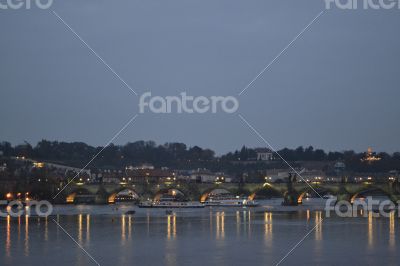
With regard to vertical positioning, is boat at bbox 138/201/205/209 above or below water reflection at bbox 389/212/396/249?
below

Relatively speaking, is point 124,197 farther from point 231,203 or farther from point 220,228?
point 220,228

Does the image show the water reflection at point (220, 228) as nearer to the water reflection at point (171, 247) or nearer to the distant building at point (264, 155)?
the water reflection at point (171, 247)

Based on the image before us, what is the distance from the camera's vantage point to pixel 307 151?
623 ft

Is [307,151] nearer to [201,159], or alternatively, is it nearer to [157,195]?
[201,159]

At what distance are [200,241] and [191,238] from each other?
1.54 meters

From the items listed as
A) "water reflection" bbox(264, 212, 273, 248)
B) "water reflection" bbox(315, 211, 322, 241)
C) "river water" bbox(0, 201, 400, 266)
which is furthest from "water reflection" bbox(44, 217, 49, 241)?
"water reflection" bbox(315, 211, 322, 241)

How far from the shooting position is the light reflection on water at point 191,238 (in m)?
35.1

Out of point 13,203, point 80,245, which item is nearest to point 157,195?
point 13,203

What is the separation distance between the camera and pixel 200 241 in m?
41.9

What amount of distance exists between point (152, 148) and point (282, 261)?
16027 centimetres

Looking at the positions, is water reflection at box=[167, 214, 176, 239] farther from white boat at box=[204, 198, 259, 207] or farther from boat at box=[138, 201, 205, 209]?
white boat at box=[204, 198, 259, 207]

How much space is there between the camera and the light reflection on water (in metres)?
35.1

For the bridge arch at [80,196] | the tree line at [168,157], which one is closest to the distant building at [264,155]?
the tree line at [168,157]

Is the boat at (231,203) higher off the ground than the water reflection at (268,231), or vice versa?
the water reflection at (268,231)
